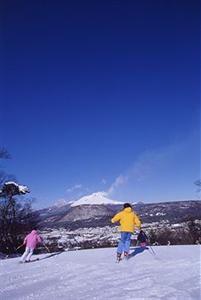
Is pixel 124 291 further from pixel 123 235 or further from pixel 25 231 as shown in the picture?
pixel 25 231

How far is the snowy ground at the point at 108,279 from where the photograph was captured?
7.34 metres

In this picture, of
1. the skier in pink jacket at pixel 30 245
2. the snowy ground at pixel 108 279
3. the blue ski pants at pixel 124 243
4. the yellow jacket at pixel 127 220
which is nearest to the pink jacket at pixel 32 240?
the skier in pink jacket at pixel 30 245

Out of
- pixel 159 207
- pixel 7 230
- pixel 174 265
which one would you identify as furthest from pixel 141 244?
pixel 159 207

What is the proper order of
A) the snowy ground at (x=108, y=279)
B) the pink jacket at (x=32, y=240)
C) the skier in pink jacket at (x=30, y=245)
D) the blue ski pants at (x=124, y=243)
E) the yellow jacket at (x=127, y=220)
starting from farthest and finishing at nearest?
the pink jacket at (x=32, y=240) < the skier in pink jacket at (x=30, y=245) < the yellow jacket at (x=127, y=220) < the blue ski pants at (x=124, y=243) < the snowy ground at (x=108, y=279)

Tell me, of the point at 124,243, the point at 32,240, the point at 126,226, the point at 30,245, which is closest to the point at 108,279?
the point at 124,243

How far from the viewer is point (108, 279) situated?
888cm

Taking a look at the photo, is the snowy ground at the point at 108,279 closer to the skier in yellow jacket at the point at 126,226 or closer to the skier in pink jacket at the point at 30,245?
the skier in yellow jacket at the point at 126,226

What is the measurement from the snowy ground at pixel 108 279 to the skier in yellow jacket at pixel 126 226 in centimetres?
38

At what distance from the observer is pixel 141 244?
15.2 meters

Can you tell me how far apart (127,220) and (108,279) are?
369 centimetres

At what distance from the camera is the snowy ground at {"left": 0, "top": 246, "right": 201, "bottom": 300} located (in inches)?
289

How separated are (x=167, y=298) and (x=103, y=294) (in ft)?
4.04

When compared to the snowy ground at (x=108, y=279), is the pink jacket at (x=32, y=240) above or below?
above

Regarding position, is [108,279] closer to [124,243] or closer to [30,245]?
[124,243]
